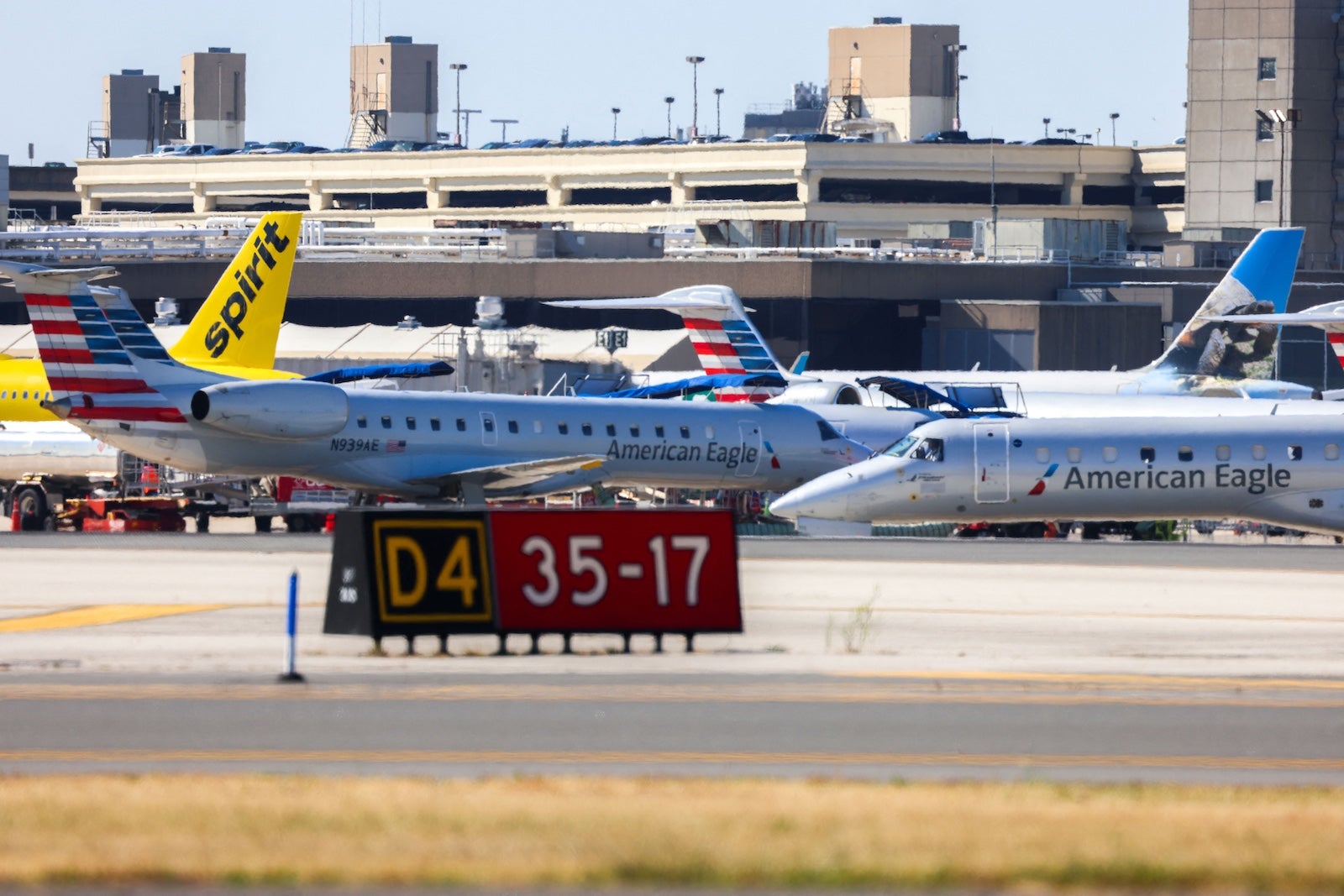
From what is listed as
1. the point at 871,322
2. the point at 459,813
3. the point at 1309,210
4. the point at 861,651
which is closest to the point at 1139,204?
the point at 1309,210

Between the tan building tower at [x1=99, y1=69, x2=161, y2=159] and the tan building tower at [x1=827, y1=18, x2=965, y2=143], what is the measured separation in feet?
218

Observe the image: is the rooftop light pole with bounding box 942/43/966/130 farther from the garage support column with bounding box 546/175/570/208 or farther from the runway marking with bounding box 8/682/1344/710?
the runway marking with bounding box 8/682/1344/710

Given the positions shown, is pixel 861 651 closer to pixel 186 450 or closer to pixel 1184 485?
pixel 1184 485

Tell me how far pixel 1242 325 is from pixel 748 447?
73.9ft

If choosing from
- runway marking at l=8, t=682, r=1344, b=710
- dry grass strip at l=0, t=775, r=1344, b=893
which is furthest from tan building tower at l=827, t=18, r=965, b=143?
dry grass strip at l=0, t=775, r=1344, b=893

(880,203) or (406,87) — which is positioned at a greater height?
(406,87)

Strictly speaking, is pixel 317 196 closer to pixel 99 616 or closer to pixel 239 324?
pixel 239 324

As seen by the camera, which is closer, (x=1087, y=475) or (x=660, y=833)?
(x=660, y=833)

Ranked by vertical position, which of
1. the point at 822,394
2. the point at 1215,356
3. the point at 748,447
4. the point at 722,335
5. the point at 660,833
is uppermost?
the point at 722,335

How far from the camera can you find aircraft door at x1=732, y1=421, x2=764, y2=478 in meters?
44.6

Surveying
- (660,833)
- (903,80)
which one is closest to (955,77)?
(903,80)

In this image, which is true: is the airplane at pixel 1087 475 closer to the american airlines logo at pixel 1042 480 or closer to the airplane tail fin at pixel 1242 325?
the american airlines logo at pixel 1042 480

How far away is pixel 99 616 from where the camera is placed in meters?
25.2

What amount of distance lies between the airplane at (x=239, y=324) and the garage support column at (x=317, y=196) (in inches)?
3631
